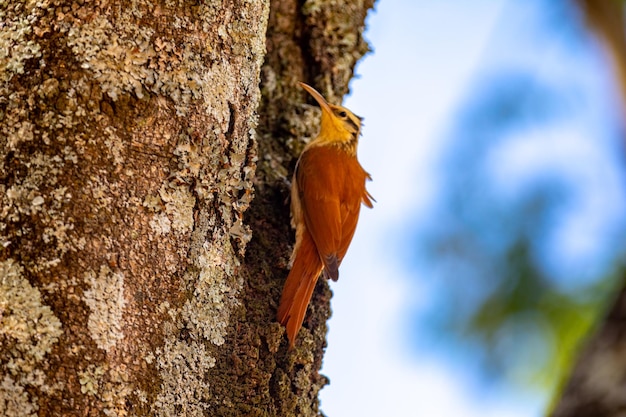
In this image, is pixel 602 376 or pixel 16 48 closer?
pixel 602 376

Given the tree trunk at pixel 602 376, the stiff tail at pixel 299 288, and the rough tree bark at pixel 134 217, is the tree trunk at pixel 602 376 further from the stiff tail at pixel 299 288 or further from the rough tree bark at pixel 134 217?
the stiff tail at pixel 299 288

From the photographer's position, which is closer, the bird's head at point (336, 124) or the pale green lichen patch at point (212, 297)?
the pale green lichen patch at point (212, 297)

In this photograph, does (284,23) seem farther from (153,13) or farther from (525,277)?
(525,277)

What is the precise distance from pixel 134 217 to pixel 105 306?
0.27 metres

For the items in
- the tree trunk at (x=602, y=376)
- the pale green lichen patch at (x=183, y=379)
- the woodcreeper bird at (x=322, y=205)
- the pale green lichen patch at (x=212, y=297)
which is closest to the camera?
the tree trunk at (x=602, y=376)

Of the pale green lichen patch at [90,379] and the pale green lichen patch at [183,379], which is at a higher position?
the pale green lichen patch at [183,379]

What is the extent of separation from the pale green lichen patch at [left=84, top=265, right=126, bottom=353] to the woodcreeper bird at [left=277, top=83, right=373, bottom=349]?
73 cm

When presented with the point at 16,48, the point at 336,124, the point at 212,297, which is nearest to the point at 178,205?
the point at 212,297

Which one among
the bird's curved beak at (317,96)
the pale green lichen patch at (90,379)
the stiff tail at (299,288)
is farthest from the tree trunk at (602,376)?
the bird's curved beak at (317,96)

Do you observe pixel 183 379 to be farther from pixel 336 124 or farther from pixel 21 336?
pixel 336 124

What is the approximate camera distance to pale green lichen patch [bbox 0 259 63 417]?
6.94ft

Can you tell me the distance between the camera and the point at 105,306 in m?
2.28

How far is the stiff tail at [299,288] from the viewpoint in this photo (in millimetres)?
2898

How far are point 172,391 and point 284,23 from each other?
1.88m
